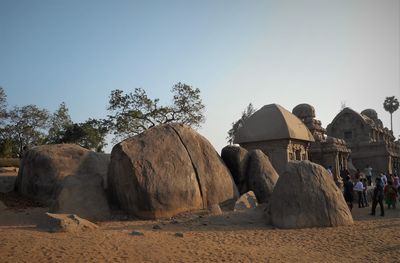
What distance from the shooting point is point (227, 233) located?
29.4ft

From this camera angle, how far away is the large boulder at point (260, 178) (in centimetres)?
Result: 1391

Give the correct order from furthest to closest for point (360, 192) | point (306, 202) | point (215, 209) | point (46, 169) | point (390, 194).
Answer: point (360, 192), point (390, 194), point (46, 169), point (215, 209), point (306, 202)

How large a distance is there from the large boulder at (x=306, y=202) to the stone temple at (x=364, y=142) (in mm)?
26123

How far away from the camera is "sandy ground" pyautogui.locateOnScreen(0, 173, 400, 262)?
21.7 feet

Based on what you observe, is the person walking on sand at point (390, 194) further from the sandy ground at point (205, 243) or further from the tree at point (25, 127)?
the tree at point (25, 127)

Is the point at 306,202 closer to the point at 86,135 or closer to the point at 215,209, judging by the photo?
the point at 215,209

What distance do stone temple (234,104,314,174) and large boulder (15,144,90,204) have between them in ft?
29.0

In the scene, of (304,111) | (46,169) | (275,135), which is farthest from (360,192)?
(304,111)

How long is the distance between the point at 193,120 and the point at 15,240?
27838mm

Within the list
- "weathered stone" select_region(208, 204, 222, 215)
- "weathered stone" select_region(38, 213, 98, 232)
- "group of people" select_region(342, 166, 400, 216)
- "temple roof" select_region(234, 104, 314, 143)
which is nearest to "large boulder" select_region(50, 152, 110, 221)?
"weathered stone" select_region(38, 213, 98, 232)

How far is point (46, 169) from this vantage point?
46.4 feet

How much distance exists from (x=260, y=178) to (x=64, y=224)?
303 inches

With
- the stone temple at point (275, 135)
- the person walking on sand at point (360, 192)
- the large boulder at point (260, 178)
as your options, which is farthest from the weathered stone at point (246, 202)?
the stone temple at point (275, 135)

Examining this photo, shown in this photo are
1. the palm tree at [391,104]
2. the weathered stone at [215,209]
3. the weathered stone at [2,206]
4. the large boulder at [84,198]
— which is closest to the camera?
the large boulder at [84,198]
